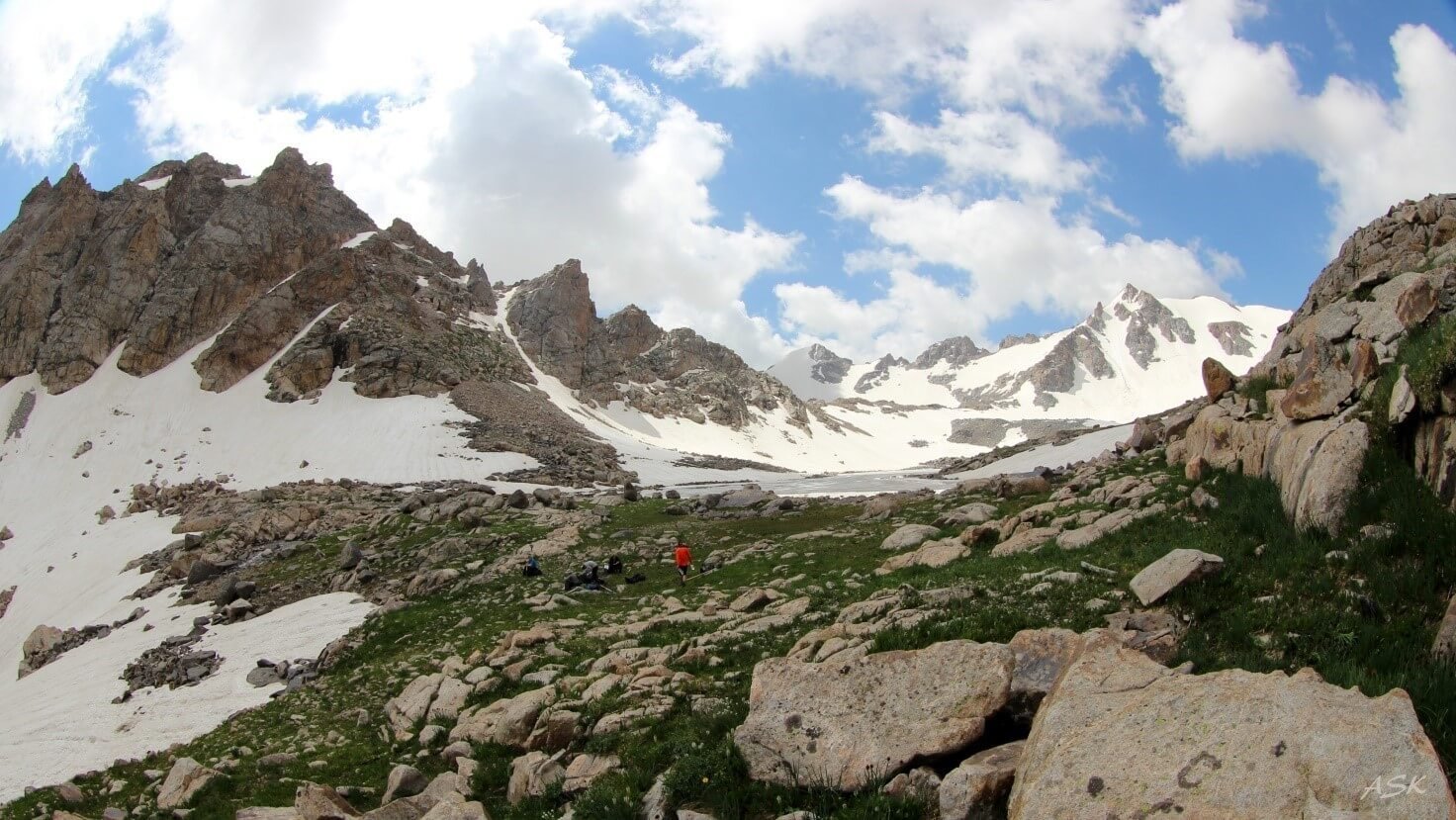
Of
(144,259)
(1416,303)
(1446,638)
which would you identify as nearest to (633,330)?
(144,259)

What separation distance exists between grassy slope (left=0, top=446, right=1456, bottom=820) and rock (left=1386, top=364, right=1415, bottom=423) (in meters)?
0.58

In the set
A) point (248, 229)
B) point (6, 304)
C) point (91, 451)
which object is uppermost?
point (248, 229)

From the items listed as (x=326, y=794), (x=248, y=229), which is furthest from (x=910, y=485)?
(x=248, y=229)

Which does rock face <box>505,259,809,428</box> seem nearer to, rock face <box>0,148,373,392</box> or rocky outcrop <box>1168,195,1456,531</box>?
rock face <box>0,148,373,392</box>

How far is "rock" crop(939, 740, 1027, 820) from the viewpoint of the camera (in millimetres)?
6434

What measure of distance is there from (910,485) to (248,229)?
8469 cm

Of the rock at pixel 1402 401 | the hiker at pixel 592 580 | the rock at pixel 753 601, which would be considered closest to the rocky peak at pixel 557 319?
the hiker at pixel 592 580

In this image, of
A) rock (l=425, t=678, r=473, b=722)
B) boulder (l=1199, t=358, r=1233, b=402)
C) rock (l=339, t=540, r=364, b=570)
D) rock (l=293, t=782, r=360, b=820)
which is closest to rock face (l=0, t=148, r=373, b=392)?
rock (l=339, t=540, r=364, b=570)

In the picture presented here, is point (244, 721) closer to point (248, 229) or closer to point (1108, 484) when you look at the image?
point (1108, 484)

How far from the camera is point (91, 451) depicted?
67.0m

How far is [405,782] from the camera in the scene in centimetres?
1207

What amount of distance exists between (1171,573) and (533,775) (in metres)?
9.47

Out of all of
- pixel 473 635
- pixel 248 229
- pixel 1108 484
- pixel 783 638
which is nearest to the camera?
pixel 783 638

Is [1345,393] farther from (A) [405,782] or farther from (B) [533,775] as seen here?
(A) [405,782]
